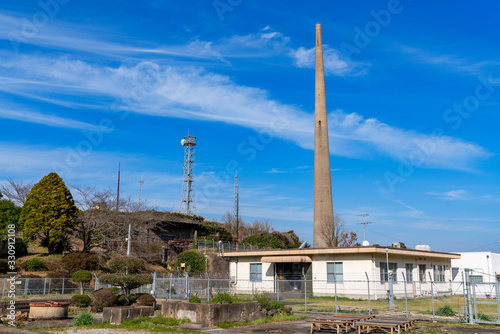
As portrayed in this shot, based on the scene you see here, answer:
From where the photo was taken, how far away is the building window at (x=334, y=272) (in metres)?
31.9

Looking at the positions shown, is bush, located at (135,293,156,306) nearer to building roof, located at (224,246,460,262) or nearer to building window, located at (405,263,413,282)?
A: building roof, located at (224,246,460,262)

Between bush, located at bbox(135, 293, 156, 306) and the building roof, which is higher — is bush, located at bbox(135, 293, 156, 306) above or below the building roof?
below

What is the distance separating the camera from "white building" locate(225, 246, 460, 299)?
3080 cm

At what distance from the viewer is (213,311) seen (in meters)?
16.8

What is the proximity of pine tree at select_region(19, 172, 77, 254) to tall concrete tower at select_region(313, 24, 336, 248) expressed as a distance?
23.6 metres

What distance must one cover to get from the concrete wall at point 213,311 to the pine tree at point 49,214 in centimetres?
2432

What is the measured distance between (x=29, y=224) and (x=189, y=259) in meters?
14.9

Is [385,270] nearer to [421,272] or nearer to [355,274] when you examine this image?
[355,274]

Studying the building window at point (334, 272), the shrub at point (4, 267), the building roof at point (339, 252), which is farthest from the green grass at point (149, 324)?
the shrub at point (4, 267)

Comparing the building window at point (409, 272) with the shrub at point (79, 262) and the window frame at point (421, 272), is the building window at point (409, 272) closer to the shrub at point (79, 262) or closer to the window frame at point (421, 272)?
the window frame at point (421, 272)

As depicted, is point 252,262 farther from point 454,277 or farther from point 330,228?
point 454,277

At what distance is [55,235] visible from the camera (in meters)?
38.2

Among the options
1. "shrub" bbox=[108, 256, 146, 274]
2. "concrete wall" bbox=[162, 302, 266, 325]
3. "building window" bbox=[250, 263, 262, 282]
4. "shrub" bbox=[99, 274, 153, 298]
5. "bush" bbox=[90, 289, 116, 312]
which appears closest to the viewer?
"concrete wall" bbox=[162, 302, 266, 325]

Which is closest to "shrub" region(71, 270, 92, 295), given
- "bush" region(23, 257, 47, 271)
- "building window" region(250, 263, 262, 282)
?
"bush" region(23, 257, 47, 271)
